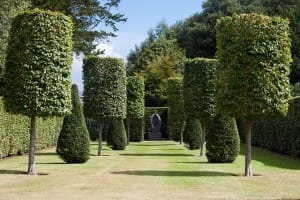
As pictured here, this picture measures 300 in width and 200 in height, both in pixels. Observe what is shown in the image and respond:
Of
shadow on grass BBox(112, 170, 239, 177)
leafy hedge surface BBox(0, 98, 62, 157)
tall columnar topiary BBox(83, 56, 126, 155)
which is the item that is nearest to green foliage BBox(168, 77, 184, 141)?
leafy hedge surface BBox(0, 98, 62, 157)

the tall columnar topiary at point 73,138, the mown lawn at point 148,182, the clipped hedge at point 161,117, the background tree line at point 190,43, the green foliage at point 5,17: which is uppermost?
the background tree line at point 190,43

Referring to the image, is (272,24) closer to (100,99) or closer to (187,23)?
(100,99)

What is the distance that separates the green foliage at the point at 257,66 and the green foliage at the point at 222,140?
13.7ft

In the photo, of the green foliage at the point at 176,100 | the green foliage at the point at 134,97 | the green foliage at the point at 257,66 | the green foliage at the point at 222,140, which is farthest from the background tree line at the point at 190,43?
the green foliage at the point at 257,66

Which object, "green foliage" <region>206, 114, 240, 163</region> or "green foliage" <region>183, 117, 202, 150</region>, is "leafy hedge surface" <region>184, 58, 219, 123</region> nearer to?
"green foliage" <region>206, 114, 240, 163</region>

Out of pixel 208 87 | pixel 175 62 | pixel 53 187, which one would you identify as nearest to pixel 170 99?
pixel 208 87

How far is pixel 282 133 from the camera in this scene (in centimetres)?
2820

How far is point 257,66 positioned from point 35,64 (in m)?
7.04

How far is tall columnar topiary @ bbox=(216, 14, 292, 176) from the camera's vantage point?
16.5 meters

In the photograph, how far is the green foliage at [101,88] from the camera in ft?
89.0

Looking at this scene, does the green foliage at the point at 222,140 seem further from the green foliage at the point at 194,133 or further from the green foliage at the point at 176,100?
the green foliage at the point at 176,100

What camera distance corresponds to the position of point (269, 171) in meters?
18.5

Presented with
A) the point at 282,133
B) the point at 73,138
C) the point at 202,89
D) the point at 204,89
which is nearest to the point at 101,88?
the point at 202,89

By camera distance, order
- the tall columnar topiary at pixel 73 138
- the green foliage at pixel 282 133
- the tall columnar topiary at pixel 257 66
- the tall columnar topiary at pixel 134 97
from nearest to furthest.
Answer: the tall columnar topiary at pixel 257 66 < the tall columnar topiary at pixel 73 138 < the green foliage at pixel 282 133 < the tall columnar topiary at pixel 134 97
